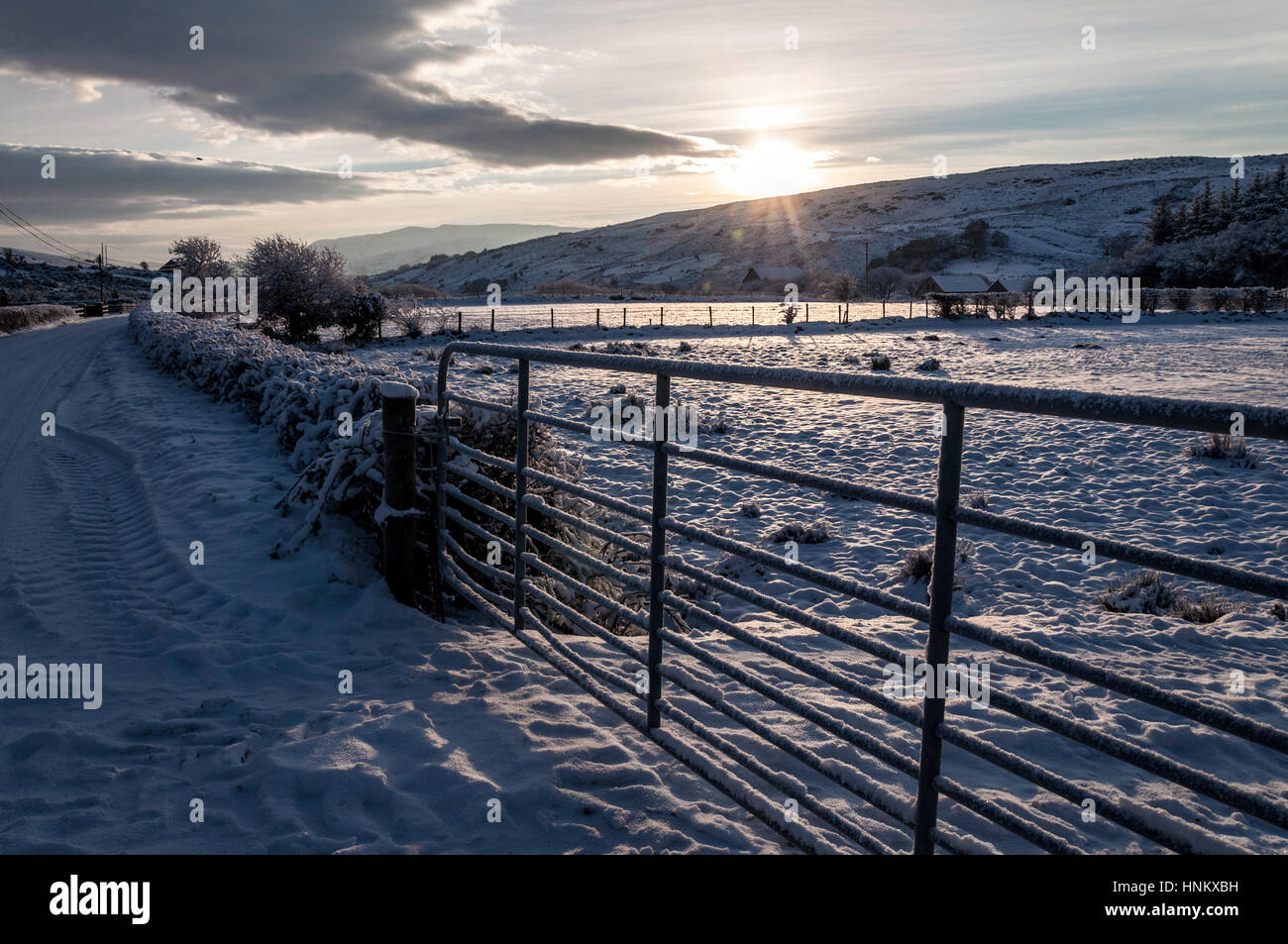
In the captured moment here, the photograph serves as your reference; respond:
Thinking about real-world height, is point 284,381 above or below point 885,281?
below

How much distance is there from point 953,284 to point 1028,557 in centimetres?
8508

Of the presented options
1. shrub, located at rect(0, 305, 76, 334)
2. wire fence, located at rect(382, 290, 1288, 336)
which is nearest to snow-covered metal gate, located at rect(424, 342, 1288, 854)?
wire fence, located at rect(382, 290, 1288, 336)

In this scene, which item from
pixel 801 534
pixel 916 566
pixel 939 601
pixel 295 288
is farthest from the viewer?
pixel 295 288

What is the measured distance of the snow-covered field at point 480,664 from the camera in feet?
10.9

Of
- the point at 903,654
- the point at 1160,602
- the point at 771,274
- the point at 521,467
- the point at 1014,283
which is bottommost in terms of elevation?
the point at 1160,602

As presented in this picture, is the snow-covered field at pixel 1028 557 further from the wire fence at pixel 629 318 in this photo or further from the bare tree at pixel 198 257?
the bare tree at pixel 198 257

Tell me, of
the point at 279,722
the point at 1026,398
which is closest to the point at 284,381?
the point at 279,722

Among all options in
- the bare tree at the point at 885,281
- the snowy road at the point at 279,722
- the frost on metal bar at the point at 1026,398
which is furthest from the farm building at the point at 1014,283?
the frost on metal bar at the point at 1026,398

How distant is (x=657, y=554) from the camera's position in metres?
3.68

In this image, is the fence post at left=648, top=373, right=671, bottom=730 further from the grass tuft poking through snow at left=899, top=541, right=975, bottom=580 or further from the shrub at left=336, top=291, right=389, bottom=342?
the shrub at left=336, top=291, right=389, bottom=342

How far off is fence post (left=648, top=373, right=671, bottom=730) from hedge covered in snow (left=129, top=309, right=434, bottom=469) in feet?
9.45

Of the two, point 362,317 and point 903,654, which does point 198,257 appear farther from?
point 903,654

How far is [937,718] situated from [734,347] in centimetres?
2664

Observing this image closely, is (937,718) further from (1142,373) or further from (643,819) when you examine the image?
(1142,373)
